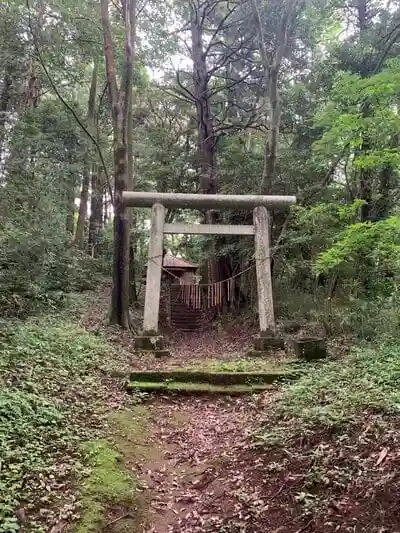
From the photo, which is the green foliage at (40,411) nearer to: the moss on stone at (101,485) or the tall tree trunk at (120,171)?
the moss on stone at (101,485)

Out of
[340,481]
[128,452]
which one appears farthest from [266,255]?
[340,481]

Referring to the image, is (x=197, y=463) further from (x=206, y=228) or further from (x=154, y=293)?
(x=206, y=228)

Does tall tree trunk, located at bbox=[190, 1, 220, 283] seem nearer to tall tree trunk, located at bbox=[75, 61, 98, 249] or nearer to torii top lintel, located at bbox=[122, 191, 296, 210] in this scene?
tall tree trunk, located at bbox=[75, 61, 98, 249]

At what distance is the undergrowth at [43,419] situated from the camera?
3.29 metres

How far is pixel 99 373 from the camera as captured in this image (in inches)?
267

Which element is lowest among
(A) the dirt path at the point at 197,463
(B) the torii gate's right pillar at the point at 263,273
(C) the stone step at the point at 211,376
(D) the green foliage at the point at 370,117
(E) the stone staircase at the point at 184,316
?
(A) the dirt path at the point at 197,463

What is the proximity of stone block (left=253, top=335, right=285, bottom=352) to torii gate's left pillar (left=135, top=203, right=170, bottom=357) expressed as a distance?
1888 millimetres

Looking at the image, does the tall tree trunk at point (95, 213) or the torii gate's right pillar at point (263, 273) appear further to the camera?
the tall tree trunk at point (95, 213)

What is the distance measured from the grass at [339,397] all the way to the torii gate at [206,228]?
12.8 ft

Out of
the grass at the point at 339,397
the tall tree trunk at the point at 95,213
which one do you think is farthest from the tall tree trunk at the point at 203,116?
the grass at the point at 339,397

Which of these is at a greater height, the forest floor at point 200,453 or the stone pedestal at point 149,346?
the stone pedestal at point 149,346

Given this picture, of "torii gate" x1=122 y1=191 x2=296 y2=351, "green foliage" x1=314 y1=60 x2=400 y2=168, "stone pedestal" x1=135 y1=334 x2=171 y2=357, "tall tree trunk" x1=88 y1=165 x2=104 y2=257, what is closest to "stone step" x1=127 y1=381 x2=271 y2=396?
"stone pedestal" x1=135 y1=334 x2=171 y2=357

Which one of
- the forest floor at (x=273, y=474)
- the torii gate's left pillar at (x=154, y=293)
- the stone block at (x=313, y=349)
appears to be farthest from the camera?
the torii gate's left pillar at (x=154, y=293)

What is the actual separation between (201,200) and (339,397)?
21.1ft
